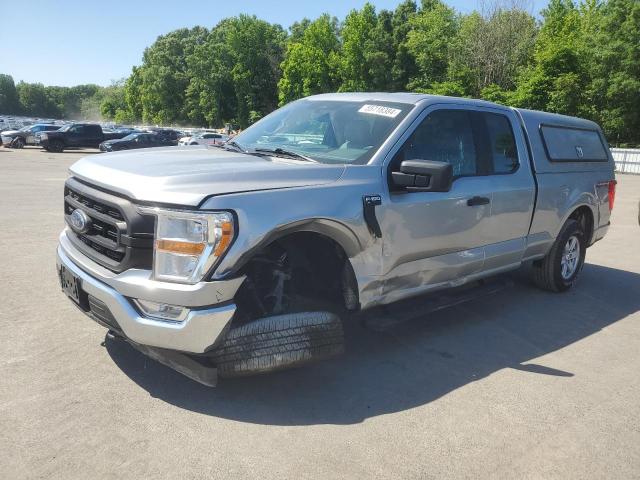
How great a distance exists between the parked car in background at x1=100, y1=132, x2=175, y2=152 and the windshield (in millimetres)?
25055

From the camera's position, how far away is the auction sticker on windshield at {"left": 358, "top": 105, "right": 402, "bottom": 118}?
4035 mm

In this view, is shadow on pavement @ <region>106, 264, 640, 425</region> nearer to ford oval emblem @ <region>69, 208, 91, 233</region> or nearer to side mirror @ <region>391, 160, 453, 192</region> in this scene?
ford oval emblem @ <region>69, 208, 91, 233</region>

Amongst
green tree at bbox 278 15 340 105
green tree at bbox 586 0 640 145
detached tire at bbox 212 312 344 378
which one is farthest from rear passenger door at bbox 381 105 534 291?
green tree at bbox 278 15 340 105

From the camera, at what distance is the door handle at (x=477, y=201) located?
427 cm

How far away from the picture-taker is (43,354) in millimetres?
3711

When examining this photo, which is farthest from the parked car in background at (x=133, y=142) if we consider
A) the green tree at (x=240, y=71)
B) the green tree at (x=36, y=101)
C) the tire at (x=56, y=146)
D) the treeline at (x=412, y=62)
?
the green tree at (x=36, y=101)

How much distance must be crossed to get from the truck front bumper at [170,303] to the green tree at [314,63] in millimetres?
68139

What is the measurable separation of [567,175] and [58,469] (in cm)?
523

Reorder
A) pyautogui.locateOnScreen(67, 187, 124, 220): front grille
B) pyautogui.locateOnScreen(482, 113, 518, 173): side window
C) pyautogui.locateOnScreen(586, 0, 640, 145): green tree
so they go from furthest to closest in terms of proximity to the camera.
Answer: pyautogui.locateOnScreen(586, 0, 640, 145): green tree → pyautogui.locateOnScreen(482, 113, 518, 173): side window → pyautogui.locateOnScreen(67, 187, 124, 220): front grille

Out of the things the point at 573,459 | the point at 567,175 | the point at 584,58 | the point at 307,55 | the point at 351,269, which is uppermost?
the point at 307,55

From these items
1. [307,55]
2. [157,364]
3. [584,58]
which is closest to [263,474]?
[157,364]

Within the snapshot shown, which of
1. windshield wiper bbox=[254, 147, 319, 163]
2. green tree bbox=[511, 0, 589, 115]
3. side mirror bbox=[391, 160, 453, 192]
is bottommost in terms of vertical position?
side mirror bbox=[391, 160, 453, 192]

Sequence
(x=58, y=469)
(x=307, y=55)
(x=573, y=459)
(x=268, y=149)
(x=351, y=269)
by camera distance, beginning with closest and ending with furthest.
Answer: (x=58, y=469) → (x=573, y=459) → (x=351, y=269) → (x=268, y=149) → (x=307, y=55)

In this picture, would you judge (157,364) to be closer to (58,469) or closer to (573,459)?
(58,469)
